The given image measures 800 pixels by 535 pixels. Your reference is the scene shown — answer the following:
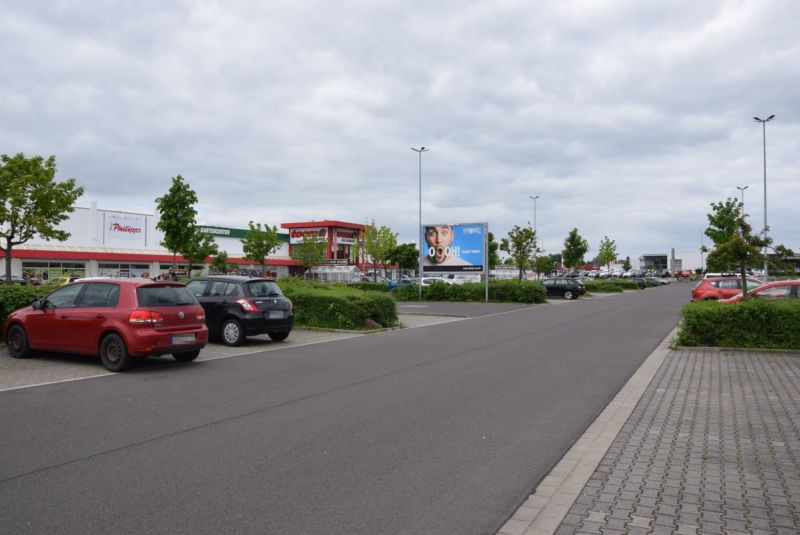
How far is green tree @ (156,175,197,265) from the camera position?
1414 inches

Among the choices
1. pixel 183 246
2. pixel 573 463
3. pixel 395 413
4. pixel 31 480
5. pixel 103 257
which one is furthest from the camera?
pixel 103 257

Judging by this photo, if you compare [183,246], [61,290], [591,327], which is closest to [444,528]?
[61,290]

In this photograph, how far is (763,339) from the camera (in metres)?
12.9

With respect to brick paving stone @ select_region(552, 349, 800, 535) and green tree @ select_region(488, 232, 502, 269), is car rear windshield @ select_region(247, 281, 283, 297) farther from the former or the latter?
green tree @ select_region(488, 232, 502, 269)

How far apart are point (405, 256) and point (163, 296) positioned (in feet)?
282

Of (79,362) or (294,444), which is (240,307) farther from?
(294,444)

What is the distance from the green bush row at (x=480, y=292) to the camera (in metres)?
35.2

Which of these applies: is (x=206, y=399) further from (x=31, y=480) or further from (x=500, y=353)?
(x=500, y=353)

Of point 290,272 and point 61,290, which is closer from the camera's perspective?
point 61,290

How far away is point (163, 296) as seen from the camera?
10688 millimetres

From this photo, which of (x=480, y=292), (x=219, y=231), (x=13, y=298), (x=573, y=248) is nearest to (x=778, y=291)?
(x=13, y=298)

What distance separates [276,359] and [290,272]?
230ft

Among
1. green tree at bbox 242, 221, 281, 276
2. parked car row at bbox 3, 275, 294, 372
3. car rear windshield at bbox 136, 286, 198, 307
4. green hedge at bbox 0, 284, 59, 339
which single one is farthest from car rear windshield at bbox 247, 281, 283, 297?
green tree at bbox 242, 221, 281, 276

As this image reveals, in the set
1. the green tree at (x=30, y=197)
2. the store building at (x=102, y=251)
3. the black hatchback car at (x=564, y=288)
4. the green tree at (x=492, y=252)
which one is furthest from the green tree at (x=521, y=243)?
the green tree at (x=492, y=252)
